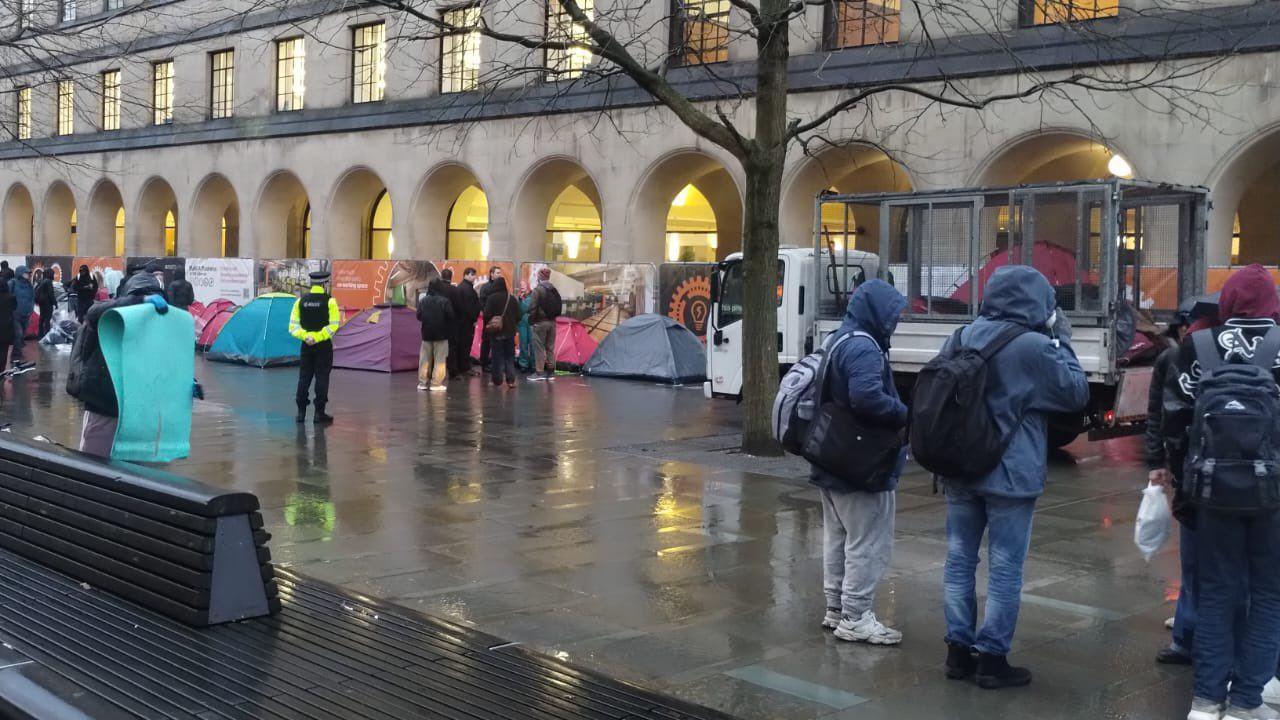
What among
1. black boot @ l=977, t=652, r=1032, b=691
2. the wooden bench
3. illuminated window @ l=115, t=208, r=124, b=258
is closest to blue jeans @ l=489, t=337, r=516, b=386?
the wooden bench

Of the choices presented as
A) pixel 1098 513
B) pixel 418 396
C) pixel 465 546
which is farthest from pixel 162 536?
pixel 418 396

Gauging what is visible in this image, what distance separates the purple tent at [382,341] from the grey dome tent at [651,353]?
329 cm

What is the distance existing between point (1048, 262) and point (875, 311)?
7.62 m

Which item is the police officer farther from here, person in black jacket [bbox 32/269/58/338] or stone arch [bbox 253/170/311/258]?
stone arch [bbox 253/170/311/258]

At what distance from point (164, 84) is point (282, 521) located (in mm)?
31980

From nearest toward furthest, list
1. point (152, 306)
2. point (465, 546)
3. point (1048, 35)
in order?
point (152, 306)
point (465, 546)
point (1048, 35)

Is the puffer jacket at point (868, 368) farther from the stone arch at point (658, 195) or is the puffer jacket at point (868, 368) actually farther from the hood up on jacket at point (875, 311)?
the stone arch at point (658, 195)

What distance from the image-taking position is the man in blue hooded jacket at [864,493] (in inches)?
251

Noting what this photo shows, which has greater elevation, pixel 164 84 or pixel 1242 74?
pixel 164 84

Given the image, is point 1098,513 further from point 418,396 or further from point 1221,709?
point 418,396

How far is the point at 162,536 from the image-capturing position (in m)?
6.05

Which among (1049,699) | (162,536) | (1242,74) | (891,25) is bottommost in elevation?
(1049,699)

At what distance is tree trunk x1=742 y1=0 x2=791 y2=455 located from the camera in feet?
42.8

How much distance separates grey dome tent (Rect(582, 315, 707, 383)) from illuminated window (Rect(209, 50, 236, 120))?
17.6m
